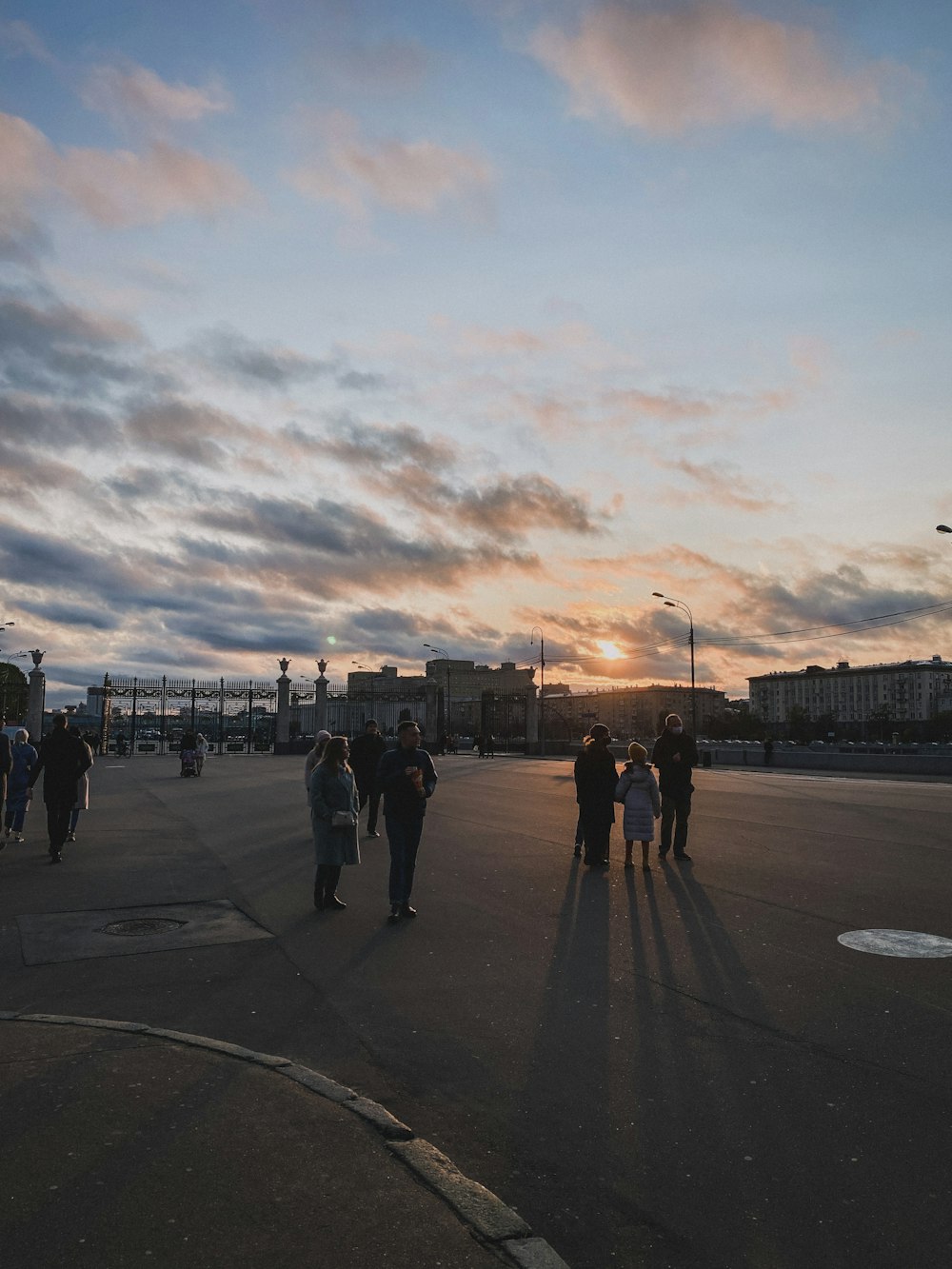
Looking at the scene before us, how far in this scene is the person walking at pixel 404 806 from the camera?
9.16 metres

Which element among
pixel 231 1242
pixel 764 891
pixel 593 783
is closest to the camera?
pixel 231 1242

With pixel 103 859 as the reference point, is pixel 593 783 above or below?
above

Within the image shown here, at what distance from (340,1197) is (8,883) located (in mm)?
9066

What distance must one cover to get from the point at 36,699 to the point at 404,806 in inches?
1795

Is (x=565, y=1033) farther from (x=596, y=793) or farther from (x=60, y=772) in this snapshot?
(x=60, y=772)

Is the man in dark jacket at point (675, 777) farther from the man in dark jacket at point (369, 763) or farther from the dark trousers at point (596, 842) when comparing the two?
the man in dark jacket at point (369, 763)

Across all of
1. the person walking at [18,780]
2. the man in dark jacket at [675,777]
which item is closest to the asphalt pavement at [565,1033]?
the man in dark jacket at [675,777]

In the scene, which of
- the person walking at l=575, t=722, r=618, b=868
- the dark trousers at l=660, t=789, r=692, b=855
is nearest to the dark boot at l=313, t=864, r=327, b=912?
the person walking at l=575, t=722, r=618, b=868

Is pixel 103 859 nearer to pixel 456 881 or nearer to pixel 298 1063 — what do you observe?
pixel 456 881

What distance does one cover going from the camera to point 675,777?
42.6 ft

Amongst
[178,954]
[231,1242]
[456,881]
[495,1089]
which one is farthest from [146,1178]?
[456,881]

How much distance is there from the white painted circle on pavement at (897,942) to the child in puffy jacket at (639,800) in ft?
13.8

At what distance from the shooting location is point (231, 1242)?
10.8 feet

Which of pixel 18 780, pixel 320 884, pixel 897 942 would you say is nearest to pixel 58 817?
pixel 18 780
